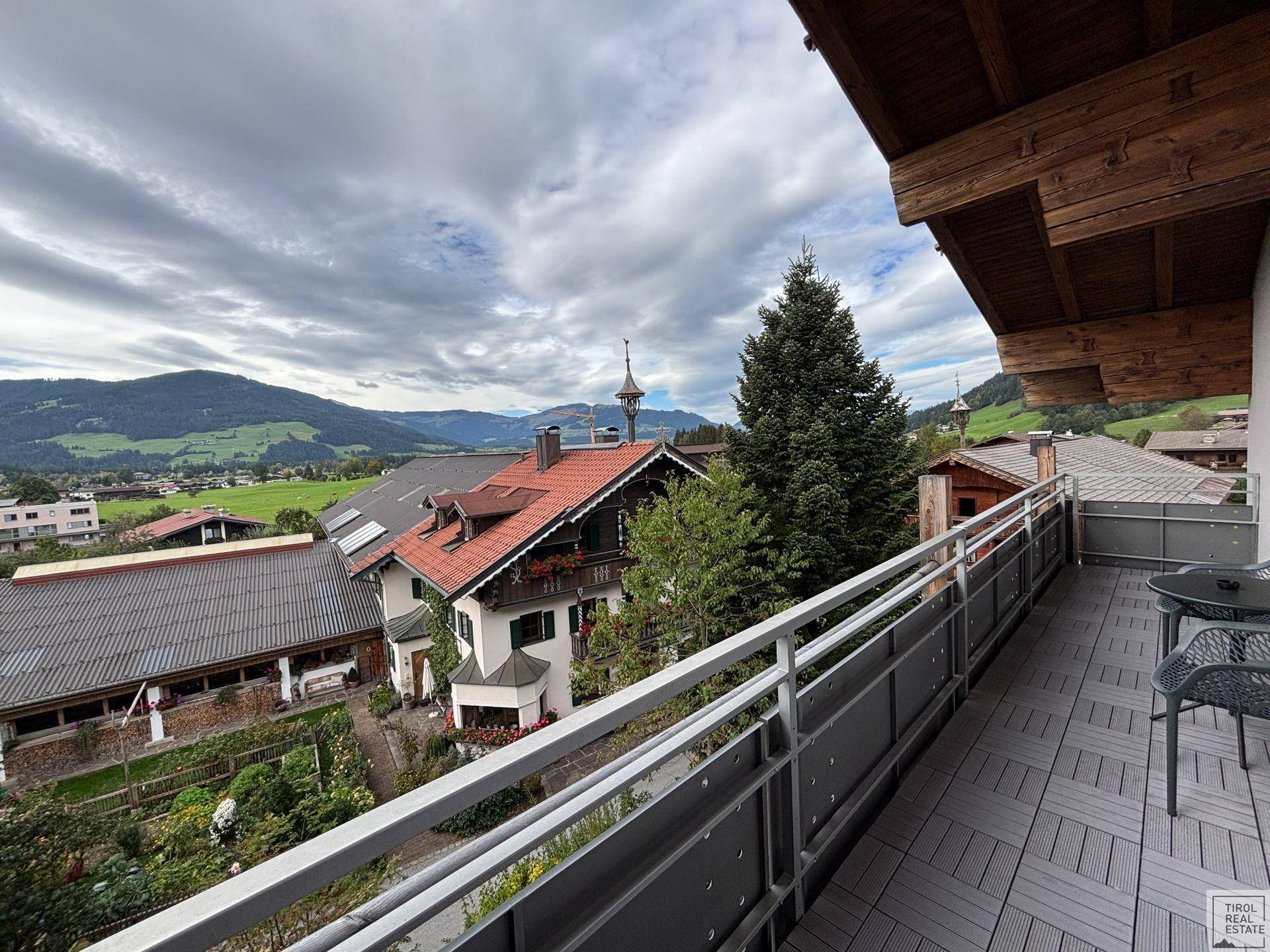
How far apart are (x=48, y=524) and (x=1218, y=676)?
273 ft

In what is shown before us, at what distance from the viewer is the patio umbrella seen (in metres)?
14.6

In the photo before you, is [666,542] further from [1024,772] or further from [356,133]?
[356,133]

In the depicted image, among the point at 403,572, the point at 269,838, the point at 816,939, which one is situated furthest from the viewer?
the point at 403,572

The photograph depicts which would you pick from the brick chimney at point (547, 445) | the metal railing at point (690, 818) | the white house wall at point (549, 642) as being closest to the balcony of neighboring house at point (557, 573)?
the white house wall at point (549, 642)

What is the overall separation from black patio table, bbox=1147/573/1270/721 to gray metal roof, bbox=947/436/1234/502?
4896mm

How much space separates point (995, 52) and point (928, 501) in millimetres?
2843

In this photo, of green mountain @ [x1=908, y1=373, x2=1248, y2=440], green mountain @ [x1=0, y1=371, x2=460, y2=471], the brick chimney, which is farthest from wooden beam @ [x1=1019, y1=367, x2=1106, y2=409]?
green mountain @ [x1=0, y1=371, x2=460, y2=471]

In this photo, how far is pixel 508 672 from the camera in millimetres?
11555

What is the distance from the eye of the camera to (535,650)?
1241cm

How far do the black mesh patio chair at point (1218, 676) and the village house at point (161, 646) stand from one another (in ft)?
60.7

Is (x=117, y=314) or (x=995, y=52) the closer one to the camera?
(x=995, y=52)

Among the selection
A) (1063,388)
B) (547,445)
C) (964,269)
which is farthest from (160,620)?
(1063,388)

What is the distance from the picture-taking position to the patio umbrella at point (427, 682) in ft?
47.9

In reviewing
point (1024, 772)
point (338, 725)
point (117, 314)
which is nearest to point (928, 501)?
point (1024, 772)
